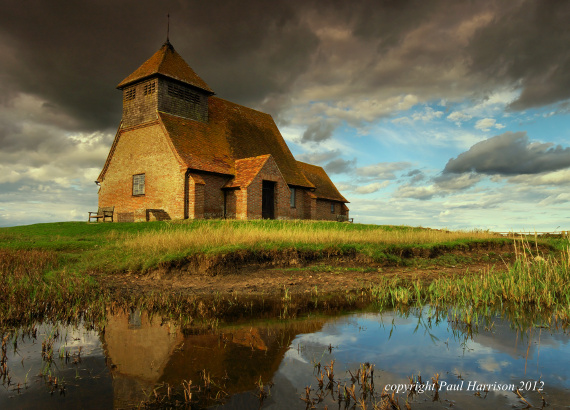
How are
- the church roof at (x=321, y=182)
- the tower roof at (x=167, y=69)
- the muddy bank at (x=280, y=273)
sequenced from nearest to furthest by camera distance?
the muddy bank at (x=280, y=273) < the tower roof at (x=167, y=69) < the church roof at (x=321, y=182)

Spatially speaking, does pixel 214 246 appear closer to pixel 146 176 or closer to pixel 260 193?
pixel 260 193

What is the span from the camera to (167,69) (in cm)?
2583

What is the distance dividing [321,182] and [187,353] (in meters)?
33.8

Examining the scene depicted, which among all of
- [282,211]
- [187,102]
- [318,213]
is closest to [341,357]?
[282,211]

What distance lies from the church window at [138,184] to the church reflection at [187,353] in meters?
21.2

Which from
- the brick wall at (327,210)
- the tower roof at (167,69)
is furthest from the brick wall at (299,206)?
the tower roof at (167,69)

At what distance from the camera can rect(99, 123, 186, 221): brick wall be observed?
78.3 feet

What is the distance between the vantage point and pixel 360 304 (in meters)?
7.66

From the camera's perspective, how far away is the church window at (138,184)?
25.9 meters

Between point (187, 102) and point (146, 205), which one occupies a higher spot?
point (187, 102)

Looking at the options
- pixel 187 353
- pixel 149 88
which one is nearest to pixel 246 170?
pixel 149 88

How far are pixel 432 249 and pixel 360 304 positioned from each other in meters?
9.29

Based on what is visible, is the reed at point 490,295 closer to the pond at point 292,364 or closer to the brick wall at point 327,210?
the pond at point 292,364

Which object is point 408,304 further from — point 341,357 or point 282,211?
point 282,211
